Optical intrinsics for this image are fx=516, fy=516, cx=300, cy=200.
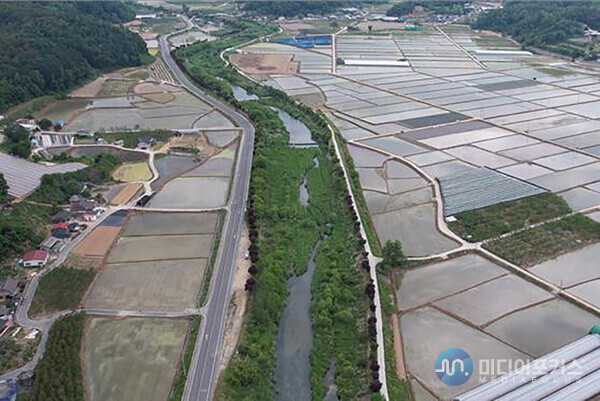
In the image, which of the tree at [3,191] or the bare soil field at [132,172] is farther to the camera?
the bare soil field at [132,172]

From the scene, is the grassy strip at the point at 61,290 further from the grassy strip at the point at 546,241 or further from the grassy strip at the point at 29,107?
the grassy strip at the point at 29,107

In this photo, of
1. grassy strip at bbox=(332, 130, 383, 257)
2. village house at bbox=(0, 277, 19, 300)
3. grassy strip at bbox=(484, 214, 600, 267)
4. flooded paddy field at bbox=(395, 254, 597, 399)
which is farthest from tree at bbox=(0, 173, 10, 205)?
grassy strip at bbox=(484, 214, 600, 267)

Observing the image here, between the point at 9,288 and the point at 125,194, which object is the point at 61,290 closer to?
the point at 9,288

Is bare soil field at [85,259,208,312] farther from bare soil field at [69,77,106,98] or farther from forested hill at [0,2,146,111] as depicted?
bare soil field at [69,77,106,98]

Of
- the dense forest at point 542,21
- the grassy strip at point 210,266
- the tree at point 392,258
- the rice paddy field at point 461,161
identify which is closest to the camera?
the rice paddy field at point 461,161

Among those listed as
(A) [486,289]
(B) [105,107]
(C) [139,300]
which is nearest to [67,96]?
(B) [105,107]

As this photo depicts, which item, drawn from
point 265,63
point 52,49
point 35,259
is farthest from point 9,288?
point 265,63

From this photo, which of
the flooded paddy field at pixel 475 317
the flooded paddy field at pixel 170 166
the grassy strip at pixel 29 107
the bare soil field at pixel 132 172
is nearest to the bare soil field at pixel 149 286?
the flooded paddy field at pixel 475 317
